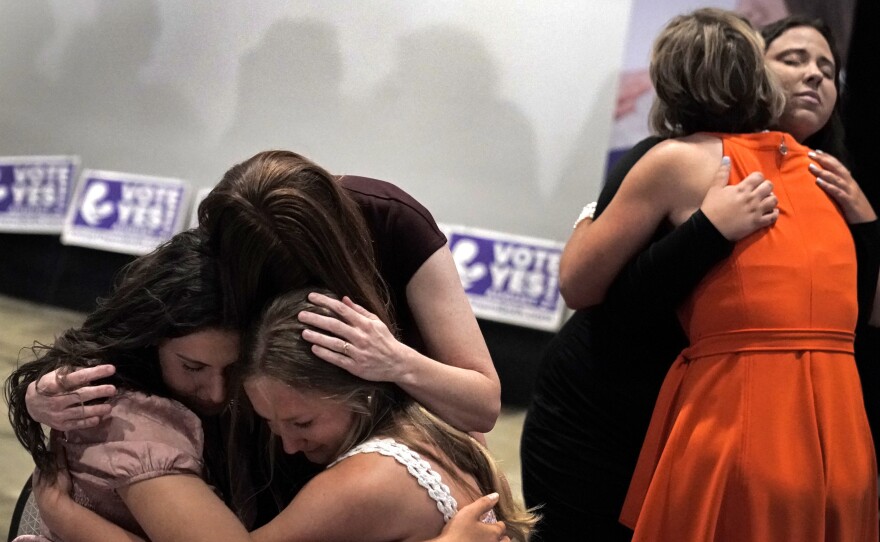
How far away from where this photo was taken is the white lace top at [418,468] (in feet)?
4.50

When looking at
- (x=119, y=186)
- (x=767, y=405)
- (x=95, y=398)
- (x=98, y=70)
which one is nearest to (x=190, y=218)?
(x=119, y=186)

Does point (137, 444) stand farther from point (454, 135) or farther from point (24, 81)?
point (454, 135)

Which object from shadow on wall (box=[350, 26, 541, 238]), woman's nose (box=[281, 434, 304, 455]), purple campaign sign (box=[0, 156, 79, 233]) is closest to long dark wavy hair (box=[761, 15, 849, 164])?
shadow on wall (box=[350, 26, 541, 238])

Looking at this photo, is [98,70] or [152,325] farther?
[98,70]

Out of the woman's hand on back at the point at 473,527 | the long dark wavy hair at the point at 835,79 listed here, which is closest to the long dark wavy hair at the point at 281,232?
the woman's hand on back at the point at 473,527

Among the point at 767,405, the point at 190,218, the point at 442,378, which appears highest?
the point at 442,378

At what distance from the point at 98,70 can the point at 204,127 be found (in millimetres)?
341

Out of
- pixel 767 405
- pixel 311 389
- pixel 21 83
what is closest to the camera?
pixel 311 389

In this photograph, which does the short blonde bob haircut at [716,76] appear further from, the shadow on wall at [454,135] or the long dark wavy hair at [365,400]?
the shadow on wall at [454,135]

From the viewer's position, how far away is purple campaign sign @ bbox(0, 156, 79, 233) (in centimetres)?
277

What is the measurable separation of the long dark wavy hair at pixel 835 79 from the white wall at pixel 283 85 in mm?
1076

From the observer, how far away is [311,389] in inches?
53.8

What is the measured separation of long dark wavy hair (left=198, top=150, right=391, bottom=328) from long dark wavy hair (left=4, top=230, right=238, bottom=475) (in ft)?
0.11

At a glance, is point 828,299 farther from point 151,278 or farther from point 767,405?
point 151,278
